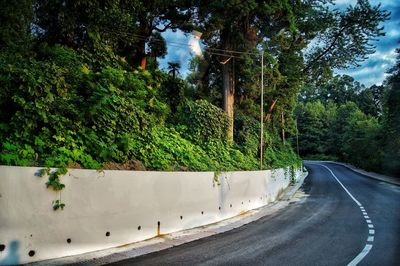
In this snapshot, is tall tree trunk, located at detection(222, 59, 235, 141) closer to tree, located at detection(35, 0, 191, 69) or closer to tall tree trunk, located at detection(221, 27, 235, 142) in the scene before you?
tall tree trunk, located at detection(221, 27, 235, 142)

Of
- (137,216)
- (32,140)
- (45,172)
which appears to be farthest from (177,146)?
(45,172)

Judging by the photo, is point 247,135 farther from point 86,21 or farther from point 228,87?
point 86,21

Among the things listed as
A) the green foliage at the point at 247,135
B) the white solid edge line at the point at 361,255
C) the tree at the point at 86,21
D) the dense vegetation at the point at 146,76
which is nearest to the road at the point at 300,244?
the white solid edge line at the point at 361,255

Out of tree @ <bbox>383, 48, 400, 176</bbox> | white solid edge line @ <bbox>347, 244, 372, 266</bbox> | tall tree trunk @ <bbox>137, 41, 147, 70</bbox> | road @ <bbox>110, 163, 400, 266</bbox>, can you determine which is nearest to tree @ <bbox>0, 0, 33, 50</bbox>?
road @ <bbox>110, 163, 400, 266</bbox>

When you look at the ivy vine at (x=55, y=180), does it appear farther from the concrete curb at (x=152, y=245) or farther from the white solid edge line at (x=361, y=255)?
the white solid edge line at (x=361, y=255)

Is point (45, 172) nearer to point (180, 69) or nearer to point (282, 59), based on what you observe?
point (180, 69)

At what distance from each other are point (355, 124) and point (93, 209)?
64266mm

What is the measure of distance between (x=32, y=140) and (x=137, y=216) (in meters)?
2.79

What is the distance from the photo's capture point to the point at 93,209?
22.9ft

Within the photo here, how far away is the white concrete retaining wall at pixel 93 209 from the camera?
5715 mm

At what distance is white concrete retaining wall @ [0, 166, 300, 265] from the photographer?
18.7ft

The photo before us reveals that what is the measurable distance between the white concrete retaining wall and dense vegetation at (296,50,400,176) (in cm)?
2542

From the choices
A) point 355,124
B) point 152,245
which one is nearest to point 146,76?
point 152,245

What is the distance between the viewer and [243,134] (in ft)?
74.1
